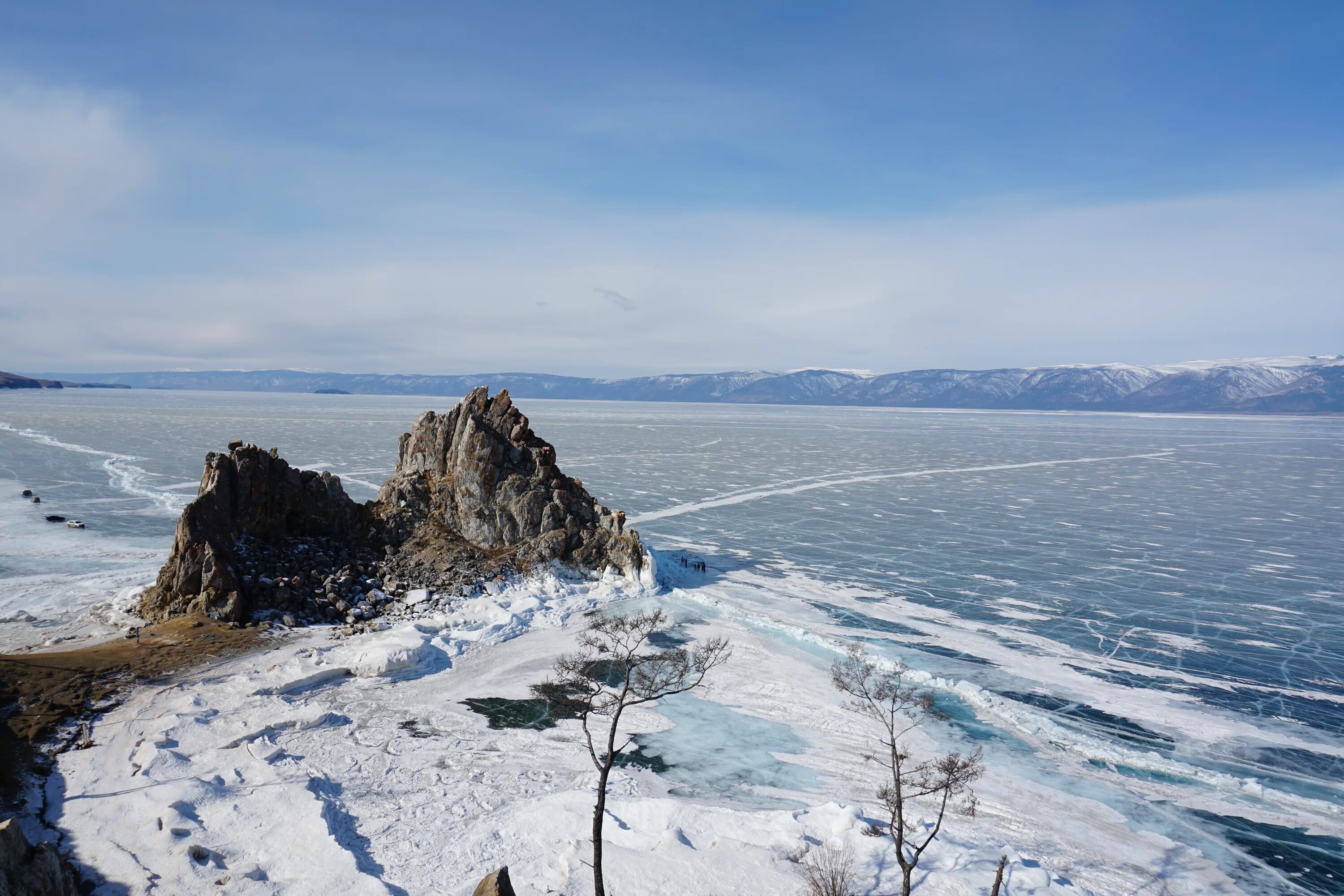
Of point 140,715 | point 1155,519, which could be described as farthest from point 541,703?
point 1155,519

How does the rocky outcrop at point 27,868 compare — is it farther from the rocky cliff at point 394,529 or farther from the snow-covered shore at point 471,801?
the rocky cliff at point 394,529

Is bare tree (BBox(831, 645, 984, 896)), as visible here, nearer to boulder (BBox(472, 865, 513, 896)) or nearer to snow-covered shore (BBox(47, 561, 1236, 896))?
snow-covered shore (BBox(47, 561, 1236, 896))

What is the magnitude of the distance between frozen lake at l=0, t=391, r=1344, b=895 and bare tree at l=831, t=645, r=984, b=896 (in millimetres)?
1406

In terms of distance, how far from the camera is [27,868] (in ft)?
40.2

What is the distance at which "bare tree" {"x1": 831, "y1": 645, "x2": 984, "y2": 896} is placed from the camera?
14078 millimetres

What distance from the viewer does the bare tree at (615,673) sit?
1767 centimetres

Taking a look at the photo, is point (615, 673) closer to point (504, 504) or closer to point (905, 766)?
point (905, 766)

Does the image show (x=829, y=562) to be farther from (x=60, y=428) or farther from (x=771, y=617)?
(x=60, y=428)

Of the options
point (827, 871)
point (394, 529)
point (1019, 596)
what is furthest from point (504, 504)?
point (827, 871)

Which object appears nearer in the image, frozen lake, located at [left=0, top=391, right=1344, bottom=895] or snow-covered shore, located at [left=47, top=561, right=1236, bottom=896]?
snow-covered shore, located at [left=47, top=561, right=1236, bottom=896]

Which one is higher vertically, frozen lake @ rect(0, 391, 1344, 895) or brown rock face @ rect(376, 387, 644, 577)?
brown rock face @ rect(376, 387, 644, 577)

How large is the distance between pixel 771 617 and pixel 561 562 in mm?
10844

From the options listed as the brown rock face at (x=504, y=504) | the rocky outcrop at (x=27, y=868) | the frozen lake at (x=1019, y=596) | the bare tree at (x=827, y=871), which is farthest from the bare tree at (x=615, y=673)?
the rocky outcrop at (x=27, y=868)

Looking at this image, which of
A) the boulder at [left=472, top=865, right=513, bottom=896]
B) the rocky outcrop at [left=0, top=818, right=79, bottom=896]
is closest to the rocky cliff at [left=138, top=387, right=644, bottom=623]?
the rocky outcrop at [left=0, top=818, right=79, bottom=896]
